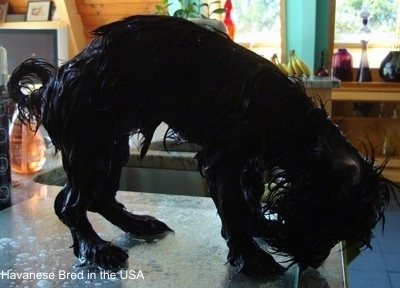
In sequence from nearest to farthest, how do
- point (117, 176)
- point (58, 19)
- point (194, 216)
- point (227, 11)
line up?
point (117, 176), point (194, 216), point (227, 11), point (58, 19)

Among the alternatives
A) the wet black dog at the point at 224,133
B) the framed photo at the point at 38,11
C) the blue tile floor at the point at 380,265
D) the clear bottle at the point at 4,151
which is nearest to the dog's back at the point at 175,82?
the wet black dog at the point at 224,133

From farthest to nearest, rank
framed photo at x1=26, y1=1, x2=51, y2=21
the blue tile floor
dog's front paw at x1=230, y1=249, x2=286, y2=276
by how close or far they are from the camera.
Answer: framed photo at x1=26, y1=1, x2=51, y2=21 → the blue tile floor → dog's front paw at x1=230, y1=249, x2=286, y2=276

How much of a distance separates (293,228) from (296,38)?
3407mm

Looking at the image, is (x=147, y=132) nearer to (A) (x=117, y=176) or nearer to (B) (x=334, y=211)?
(A) (x=117, y=176)

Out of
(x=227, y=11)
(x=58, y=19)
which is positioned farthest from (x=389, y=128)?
(x=58, y=19)

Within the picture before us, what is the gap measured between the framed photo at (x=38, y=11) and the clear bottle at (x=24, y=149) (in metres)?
3.74

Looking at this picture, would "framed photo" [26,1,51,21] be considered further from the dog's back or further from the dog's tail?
the dog's back

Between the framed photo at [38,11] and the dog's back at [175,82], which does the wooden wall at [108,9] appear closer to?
the framed photo at [38,11]

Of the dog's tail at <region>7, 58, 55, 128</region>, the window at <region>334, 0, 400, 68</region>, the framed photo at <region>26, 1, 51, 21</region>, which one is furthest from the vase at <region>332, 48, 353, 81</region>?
the dog's tail at <region>7, 58, 55, 128</region>

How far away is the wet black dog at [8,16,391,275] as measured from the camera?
1.89ft

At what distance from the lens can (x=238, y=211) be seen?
0.65m

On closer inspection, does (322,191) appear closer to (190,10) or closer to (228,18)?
(190,10)

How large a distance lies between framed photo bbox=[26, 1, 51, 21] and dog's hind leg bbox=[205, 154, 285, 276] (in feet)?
14.7

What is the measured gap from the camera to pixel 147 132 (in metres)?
0.69
